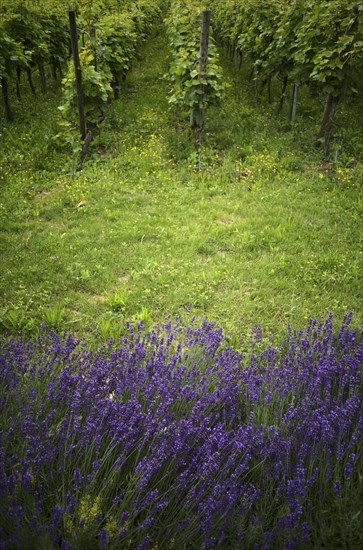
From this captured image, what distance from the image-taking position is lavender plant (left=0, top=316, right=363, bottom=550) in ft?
6.16

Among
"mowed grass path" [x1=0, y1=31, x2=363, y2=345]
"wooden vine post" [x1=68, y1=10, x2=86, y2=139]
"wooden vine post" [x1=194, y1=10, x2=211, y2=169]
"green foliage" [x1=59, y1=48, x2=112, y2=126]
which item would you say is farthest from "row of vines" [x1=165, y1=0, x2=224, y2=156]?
"wooden vine post" [x1=68, y1=10, x2=86, y2=139]

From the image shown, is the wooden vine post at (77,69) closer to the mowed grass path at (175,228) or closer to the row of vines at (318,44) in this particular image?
the mowed grass path at (175,228)

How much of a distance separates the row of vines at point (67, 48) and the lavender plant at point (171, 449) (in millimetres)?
6376

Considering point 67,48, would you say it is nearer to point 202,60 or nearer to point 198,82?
point 202,60

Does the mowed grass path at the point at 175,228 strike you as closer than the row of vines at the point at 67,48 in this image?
Yes

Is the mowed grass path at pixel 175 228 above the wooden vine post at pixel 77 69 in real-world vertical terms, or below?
below

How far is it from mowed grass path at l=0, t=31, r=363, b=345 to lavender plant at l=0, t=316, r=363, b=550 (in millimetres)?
963

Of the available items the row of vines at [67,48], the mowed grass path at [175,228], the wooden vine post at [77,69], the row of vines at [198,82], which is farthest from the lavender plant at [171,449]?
the row of vines at [67,48]

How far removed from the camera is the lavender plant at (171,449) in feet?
6.16

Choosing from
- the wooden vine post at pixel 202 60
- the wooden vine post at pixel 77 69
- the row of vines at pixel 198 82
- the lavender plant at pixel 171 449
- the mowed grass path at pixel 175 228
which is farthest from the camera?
the row of vines at pixel 198 82

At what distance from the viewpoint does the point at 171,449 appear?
84.9 inches

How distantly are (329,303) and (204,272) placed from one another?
4.79 ft

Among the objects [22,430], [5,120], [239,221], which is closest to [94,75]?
[5,120]

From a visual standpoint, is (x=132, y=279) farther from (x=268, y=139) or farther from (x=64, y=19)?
(x=64, y=19)
